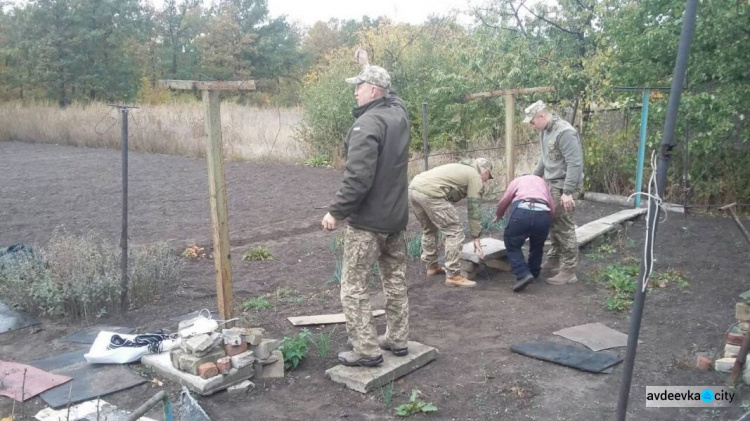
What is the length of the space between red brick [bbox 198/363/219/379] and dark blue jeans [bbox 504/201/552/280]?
3.32 m

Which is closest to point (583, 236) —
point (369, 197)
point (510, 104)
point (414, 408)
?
point (510, 104)

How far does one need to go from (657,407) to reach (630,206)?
7104 millimetres

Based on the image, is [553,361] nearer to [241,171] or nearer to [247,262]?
[247,262]

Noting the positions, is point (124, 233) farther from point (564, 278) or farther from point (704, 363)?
point (704, 363)

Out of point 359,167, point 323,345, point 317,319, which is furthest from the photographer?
point 317,319

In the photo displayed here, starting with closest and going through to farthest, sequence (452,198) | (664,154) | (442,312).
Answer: (664,154)
(442,312)
(452,198)

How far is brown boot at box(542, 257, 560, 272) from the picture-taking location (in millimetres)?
7078

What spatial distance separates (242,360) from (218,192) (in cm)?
117

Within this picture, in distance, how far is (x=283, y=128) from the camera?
19938 mm

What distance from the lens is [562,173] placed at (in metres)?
6.70

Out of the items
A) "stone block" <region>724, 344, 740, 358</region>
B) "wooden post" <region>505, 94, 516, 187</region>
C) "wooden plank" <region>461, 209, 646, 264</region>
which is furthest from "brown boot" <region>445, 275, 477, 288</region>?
"stone block" <region>724, 344, 740, 358</region>

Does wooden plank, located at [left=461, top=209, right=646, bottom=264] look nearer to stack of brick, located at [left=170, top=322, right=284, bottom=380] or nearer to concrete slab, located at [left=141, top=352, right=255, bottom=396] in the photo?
stack of brick, located at [left=170, top=322, right=284, bottom=380]

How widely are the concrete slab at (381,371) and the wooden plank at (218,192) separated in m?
1.00

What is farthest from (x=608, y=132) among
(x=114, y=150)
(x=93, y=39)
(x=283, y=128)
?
(x=93, y=39)
